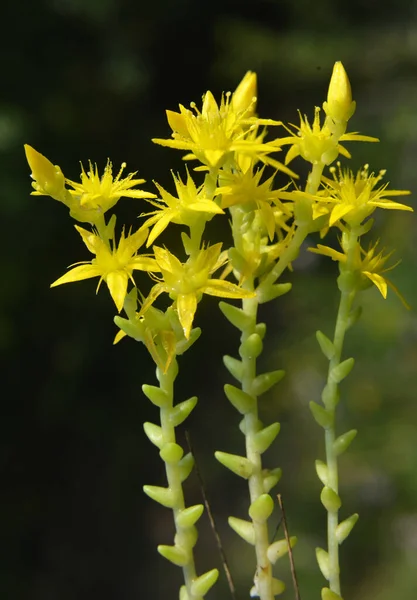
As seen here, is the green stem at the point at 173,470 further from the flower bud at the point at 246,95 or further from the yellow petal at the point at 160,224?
the flower bud at the point at 246,95

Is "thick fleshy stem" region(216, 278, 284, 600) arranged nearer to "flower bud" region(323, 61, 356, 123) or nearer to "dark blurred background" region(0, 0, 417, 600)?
"flower bud" region(323, 61, 356, 123)

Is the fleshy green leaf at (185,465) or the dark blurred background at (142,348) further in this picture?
the dark blurred background at (142,348)

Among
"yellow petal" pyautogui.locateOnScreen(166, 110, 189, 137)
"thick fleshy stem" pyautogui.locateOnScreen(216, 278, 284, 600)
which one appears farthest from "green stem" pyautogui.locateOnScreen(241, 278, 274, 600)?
"yellow petal" pyautogui.locateOnScreen(166, 110, 189, 137)

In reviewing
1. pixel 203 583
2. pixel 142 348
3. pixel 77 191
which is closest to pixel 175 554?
pixel 203 583

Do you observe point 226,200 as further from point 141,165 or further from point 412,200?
point 412,200

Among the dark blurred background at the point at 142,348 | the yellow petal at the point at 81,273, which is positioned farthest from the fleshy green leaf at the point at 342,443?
the dark blurred background at the point at 142,348

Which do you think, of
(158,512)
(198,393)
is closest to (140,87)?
(198,393)

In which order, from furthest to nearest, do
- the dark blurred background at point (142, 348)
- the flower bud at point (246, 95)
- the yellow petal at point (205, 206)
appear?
the dark blurred background at point (142, 348), the flower bud at point (246, 95), the yellow petal at point (205, 206)
